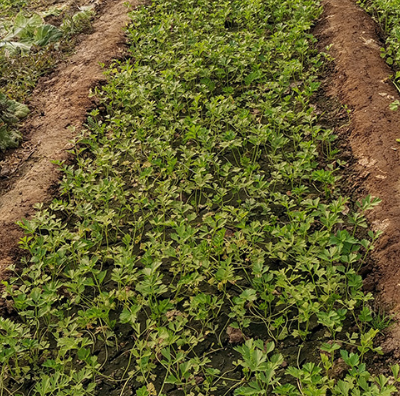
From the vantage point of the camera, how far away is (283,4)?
6.14 m

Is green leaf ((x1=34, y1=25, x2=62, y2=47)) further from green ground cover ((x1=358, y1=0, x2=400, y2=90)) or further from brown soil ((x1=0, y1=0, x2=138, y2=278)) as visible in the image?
green ground cover ((x1=358, y1=0, x2=400, y2=90))

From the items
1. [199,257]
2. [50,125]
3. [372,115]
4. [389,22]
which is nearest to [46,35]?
[50,125]

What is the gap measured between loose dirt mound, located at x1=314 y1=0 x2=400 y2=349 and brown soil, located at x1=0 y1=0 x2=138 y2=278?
260 cm

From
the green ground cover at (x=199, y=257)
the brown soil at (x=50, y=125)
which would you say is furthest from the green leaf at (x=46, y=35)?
the green ground cover at (x=199, y=257)

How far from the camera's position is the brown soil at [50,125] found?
4.12 meters

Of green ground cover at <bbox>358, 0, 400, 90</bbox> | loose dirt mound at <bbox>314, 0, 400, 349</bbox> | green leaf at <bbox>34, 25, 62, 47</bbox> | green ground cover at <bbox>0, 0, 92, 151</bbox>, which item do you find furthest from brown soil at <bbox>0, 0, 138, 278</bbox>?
green ground cover at <bbox>358, 0, 400, 90</bbox>

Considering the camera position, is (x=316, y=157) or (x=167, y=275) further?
(x=316, y=157)

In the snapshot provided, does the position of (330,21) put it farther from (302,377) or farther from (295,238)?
(302,377)

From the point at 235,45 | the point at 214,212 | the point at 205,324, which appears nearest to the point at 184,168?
the point at 214,212

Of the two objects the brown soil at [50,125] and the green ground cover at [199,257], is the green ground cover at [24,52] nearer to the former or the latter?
the brown soil at [50,125]

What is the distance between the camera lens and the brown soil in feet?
13.5

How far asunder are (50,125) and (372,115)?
3.18 meters

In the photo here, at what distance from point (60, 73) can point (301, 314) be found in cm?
453

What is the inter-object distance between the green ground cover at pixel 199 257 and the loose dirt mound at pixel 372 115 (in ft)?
0.56
